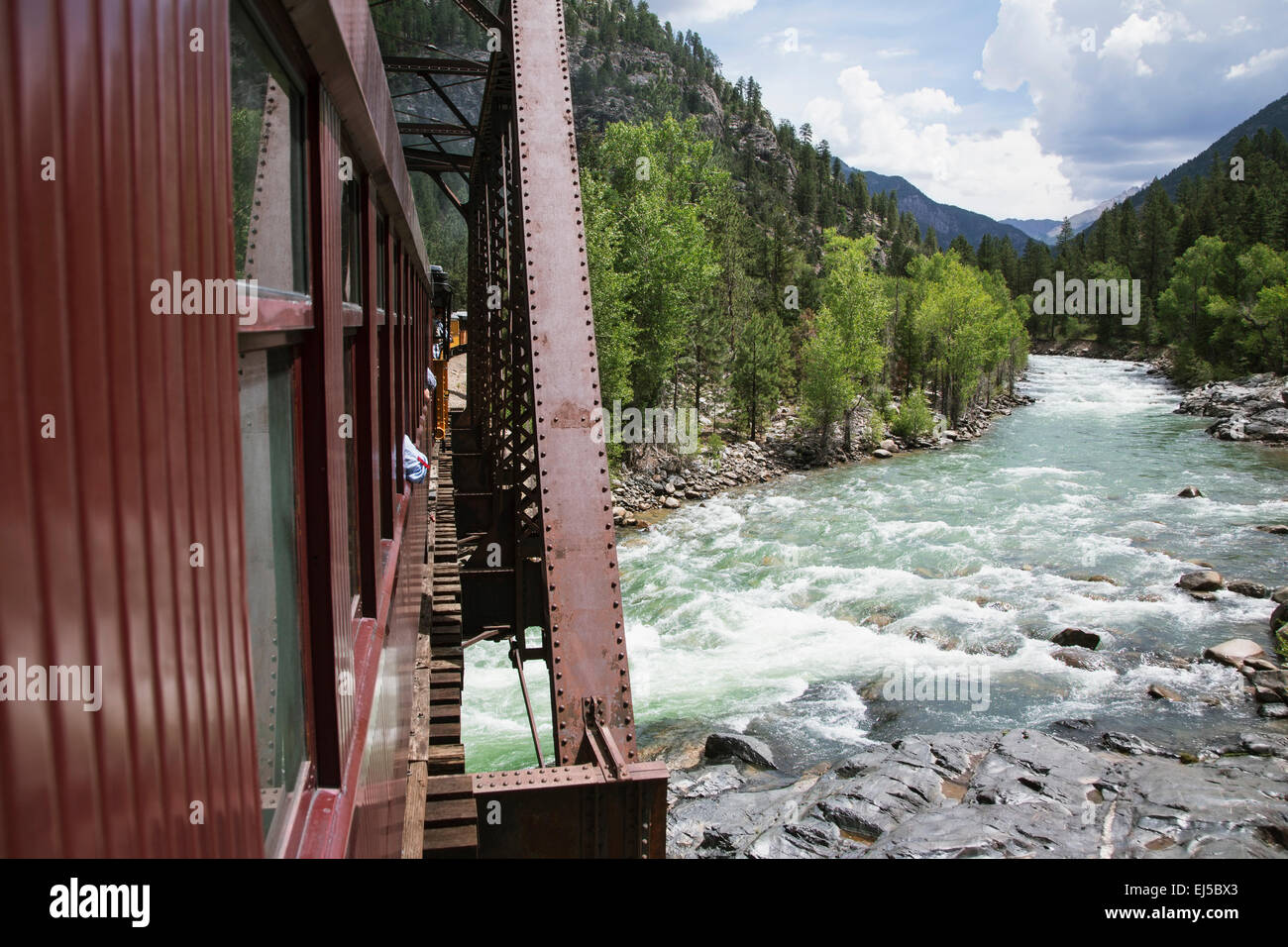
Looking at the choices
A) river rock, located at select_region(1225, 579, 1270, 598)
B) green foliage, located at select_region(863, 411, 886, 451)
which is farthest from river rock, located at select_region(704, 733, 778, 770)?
green foliage, located at select_region(863, 411, 886, 451)

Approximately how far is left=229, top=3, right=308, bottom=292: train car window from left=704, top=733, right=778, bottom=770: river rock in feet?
34.6

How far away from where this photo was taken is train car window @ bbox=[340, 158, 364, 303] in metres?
2.99

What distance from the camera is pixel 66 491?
0.82 meters

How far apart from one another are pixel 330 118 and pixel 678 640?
1399 cm

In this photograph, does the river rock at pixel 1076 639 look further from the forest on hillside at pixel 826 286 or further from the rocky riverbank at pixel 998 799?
the forest on hillside at pixel 826 286

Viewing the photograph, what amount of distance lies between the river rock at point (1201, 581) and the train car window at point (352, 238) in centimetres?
1726

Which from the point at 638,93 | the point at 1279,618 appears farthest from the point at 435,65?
the point at 638,93

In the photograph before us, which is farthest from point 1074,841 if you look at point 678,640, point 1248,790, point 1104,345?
point 1104,345

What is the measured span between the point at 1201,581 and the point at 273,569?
18.3 meters

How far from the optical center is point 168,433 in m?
1.06

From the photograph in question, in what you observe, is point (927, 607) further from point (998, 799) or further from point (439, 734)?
point (439, 734)

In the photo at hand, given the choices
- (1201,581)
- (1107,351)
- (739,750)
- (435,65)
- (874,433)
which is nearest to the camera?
(435,65)

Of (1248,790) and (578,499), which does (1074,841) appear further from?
(578,499)

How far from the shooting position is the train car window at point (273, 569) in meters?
1.66
